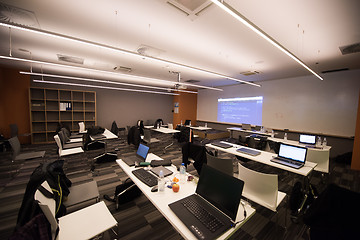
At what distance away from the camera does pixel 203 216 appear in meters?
1.14

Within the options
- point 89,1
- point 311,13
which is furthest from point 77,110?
point 311,13

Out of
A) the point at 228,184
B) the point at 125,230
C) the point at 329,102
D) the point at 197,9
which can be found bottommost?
the point at 125,230

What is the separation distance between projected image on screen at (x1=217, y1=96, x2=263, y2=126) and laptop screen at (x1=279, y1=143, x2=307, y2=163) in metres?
4.95

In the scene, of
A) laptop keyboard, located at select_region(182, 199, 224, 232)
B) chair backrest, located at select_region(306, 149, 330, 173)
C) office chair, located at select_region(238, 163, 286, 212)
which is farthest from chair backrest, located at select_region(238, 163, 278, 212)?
chair backrest, located at select_region(306, 149, 330, 173)

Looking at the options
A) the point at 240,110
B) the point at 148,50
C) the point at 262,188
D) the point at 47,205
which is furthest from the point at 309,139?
the point at 47,205

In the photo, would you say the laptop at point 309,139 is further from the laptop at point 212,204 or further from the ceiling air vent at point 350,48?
the laptop at point 212,204

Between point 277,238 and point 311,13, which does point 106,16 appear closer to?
point 311,13

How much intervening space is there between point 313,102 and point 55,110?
35.8 ft

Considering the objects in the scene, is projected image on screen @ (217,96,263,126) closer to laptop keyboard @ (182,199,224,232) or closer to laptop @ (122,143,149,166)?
laptop @ (122,143,149,166)

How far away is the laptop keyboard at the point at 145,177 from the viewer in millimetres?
1660

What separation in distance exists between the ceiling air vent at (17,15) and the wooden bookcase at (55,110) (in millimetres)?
4781

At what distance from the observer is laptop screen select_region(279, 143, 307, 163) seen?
2.42 metres

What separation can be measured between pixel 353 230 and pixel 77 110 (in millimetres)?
8683

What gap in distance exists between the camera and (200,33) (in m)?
2.71
